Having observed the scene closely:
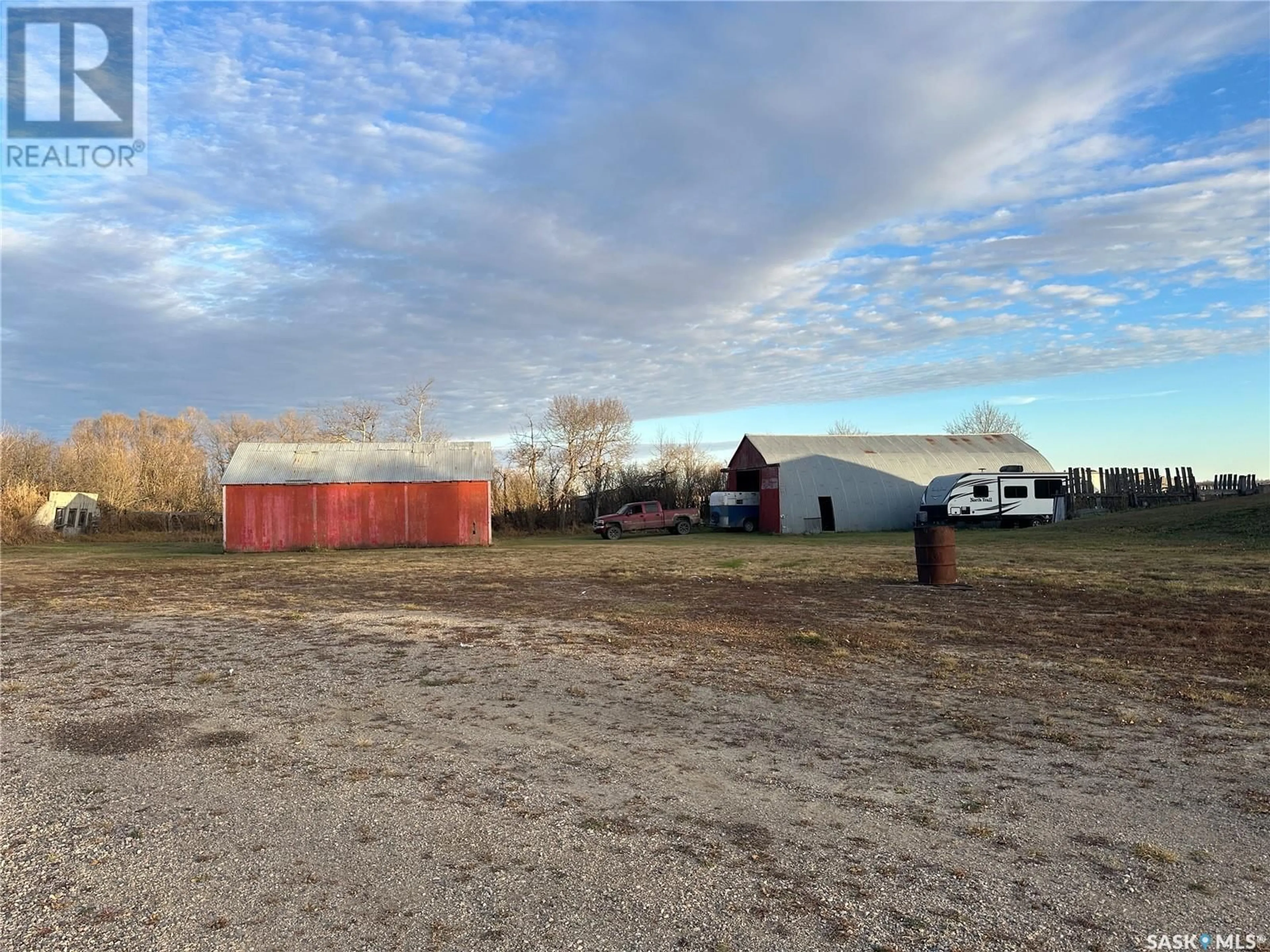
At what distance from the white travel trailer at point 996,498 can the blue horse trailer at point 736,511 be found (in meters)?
8.99

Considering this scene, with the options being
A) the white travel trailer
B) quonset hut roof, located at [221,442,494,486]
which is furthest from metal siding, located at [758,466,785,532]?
quonset hut roof, located at [221,442,494,486]

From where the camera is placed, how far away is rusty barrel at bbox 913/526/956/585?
15914 mm

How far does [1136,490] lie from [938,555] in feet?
122

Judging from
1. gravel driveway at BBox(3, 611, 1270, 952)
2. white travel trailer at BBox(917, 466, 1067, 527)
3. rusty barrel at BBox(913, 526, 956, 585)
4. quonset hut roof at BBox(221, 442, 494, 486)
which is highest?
quonset hut roof at BBox(221, 442, 494, 486)

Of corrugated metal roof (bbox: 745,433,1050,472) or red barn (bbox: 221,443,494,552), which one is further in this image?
corrugated metal roof (bbox: 745,433,1050,472)

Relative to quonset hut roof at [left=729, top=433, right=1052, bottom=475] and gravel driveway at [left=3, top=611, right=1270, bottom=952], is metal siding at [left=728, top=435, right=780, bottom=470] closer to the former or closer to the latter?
quonset hut roof at [left=729, top=433, right=1052, bottom=475]

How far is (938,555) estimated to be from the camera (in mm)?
15914

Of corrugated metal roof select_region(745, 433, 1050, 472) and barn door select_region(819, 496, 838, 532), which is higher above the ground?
corrugated metal roof select_region(745, 433, 1050, 472)

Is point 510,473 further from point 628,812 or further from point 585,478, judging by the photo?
point 628,812

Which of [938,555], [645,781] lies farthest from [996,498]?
[645,781]

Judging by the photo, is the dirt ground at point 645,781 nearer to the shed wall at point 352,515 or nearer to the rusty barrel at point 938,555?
the rusty barrel at point 938,555

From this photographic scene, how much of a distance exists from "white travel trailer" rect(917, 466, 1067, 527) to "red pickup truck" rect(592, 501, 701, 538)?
11.8 metres

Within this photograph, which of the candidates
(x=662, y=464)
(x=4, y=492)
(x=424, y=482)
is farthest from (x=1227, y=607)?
(x=4, y=492)

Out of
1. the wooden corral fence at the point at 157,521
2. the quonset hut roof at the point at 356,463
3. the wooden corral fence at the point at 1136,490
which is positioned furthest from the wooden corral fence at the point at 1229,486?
the wooden corral fence at the point at 157,521
